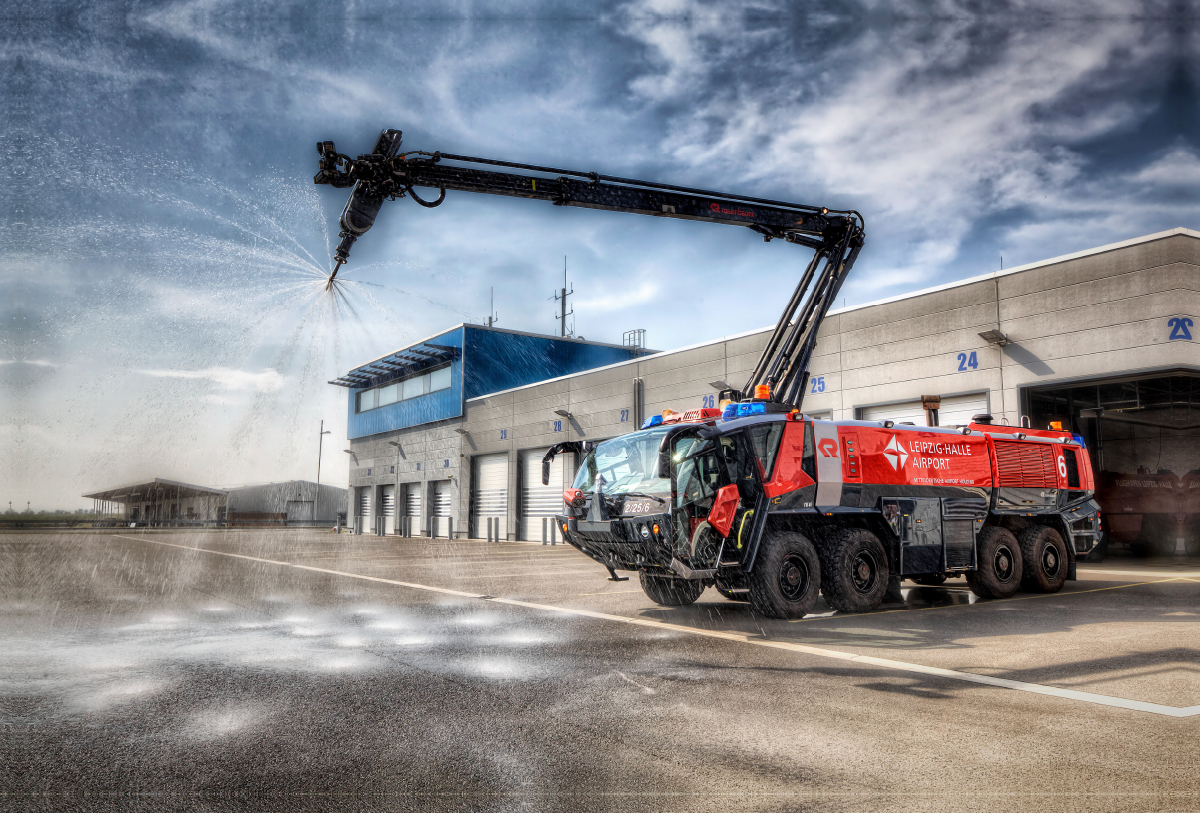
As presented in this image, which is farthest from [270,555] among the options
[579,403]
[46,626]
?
[46,626]

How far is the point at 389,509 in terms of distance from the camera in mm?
44344

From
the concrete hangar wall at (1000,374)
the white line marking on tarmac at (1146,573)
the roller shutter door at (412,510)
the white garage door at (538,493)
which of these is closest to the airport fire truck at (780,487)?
the white line marking on tarmac at (1146,573)

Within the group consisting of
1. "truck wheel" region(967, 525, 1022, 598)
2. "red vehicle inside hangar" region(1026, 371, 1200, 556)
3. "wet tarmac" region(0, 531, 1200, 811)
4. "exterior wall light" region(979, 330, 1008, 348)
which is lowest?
"wet tarmac" region(0, 531, 1200, 811)

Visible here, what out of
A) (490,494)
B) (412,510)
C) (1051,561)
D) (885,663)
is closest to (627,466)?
(885,663)

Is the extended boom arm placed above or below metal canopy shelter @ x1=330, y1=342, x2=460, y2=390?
below

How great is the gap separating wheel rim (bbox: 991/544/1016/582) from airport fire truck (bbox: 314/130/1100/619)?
3 centimetres

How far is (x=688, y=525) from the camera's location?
903 cm

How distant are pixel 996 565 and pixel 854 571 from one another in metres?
3.13

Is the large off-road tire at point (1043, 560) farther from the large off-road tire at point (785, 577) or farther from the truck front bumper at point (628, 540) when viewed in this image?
the truck front bumper at point (628, 540)

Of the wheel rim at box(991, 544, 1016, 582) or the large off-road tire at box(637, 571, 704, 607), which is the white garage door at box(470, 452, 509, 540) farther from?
the wheel rim at box(991, 544, 1016, 582)

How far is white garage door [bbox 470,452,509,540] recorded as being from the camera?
34.2m

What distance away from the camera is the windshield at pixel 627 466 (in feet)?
31.5

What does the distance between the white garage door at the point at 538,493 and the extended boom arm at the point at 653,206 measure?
56.4ft

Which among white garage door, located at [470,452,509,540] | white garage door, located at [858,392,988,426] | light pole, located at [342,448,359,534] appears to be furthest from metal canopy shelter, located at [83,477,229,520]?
white garage door, located at [858,392,988,426]
